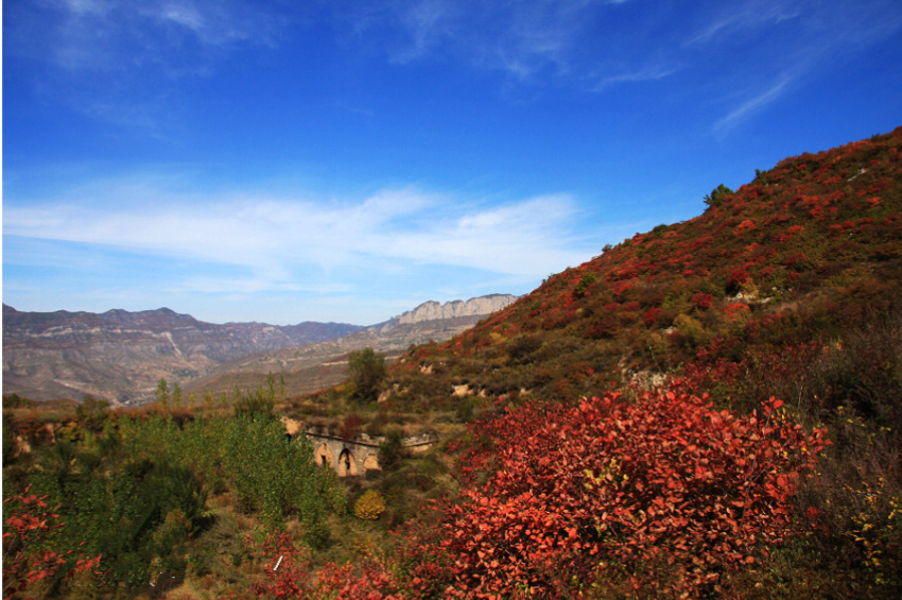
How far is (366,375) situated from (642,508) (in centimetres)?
2587

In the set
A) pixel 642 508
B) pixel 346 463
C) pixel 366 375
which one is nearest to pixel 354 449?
pixel 346 463

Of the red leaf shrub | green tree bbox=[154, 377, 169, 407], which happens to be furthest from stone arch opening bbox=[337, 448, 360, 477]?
the red leaf shrub

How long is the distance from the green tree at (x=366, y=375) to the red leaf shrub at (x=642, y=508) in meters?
24.1

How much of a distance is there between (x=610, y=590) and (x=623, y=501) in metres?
0.81

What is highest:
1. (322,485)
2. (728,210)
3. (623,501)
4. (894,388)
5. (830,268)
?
(728,210)

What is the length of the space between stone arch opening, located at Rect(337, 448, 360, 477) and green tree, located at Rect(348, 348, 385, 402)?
7.79 metres

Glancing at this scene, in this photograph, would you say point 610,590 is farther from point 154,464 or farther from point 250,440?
point 154,464

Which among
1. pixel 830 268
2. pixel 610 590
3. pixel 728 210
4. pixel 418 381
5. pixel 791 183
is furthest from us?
pixel 728 210

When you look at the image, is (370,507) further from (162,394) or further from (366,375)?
(162,394)

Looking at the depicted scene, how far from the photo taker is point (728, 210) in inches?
1291

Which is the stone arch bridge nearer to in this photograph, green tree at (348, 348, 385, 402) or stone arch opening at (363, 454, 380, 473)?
stone arch opening at (363, 454, 380, 473)

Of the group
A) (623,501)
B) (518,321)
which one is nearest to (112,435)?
(623,501)

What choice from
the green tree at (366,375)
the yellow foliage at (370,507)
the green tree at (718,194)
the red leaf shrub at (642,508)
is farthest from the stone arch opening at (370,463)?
the green tree at (718,194)

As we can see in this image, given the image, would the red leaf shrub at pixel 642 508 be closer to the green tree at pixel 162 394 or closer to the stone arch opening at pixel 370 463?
the stone arch opening at pixel 370 463
